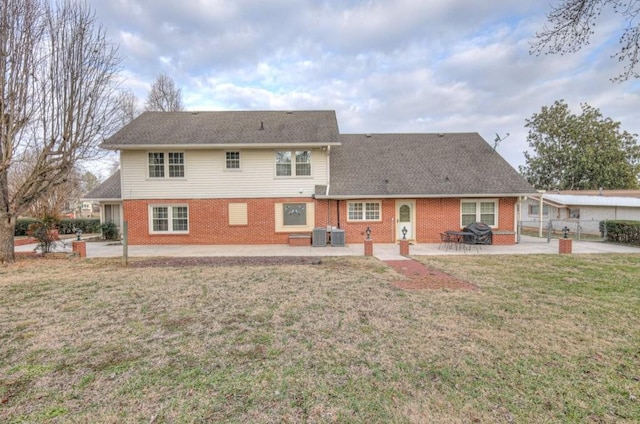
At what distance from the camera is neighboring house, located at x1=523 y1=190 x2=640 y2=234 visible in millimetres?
19647

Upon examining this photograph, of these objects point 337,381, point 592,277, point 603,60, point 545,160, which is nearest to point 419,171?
point 592,277

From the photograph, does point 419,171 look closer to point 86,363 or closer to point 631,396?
point 631,396

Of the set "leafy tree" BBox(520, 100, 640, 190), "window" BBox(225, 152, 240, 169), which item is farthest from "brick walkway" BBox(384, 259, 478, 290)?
"leafy tree" BBox(520, 100, 640, 190)

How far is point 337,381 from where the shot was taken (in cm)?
331

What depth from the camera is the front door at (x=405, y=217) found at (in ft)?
49.6

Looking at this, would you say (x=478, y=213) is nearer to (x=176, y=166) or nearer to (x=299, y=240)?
(x=299, y=240)

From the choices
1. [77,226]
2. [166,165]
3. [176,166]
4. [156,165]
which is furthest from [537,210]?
[77,226]

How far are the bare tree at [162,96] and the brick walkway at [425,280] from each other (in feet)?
95.2

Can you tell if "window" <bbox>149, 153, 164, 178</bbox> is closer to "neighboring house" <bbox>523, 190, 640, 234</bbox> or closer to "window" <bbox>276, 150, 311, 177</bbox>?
"window" <bbox>276, 150, 311, 177</bbox>

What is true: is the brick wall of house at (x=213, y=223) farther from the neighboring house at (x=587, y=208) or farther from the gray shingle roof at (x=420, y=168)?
the neighboring house at (x=587, y=208)

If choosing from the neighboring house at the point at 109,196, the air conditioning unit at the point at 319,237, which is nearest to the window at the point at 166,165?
the neighboring house at the point at 109,196

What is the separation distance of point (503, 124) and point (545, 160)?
13.6 metres

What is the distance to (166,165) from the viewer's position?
15.2m

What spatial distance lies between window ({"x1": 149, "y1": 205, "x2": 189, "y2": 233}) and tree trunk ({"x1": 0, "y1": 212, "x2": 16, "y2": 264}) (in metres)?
5.30
